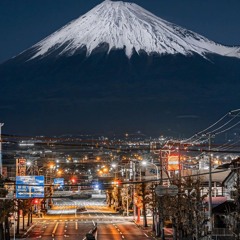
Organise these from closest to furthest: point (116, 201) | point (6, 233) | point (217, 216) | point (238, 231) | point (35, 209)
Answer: point (238, 231) → point (6, 233) → point (217, 216) → point (35, 209) → point (116, 201)

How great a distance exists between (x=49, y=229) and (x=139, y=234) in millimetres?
10748

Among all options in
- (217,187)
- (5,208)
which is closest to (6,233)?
(5,208)

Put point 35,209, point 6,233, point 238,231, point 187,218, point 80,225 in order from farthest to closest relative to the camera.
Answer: point 35,209
point 80,225
point 6,233
point 187,218
point 238,231

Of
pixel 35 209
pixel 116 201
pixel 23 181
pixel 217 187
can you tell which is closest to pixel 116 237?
pixel 23 181

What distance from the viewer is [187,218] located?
54812 mm

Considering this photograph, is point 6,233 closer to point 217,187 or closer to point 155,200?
point 155,200

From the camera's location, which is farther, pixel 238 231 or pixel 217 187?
pixel 217 187

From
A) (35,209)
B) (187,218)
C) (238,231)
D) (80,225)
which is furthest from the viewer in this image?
(35,209)

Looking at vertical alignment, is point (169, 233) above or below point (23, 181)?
below

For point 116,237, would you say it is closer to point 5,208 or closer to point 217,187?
point 5,208

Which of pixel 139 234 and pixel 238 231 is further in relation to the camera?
pixel 139 234

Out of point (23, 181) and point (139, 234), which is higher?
point (23, 181)

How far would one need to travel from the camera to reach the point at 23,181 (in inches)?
2279

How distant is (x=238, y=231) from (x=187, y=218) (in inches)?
640
